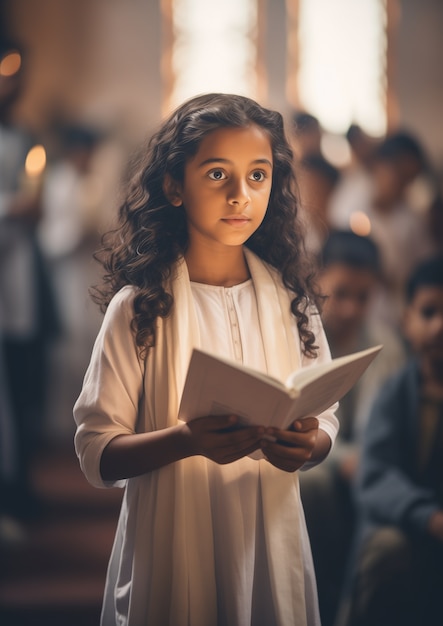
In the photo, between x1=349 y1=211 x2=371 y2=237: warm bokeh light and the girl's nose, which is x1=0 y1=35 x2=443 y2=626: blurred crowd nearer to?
x1=349 y1=211 x2=371 y2=237: warm bokeh light

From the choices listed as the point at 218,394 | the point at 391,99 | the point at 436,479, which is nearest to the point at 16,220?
the point at 436,479

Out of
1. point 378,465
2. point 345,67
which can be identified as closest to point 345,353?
point 378,465

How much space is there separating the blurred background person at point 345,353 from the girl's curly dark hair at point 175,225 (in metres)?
0.80

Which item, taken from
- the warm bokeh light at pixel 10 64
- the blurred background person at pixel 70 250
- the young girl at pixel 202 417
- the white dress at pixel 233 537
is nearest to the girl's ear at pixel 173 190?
the young girl at pixel 202 417

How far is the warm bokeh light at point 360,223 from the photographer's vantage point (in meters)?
3.03

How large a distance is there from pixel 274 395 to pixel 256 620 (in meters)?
0.42

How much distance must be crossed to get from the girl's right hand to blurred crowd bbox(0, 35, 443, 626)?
34 cm

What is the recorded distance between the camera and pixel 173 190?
1174 millimetres

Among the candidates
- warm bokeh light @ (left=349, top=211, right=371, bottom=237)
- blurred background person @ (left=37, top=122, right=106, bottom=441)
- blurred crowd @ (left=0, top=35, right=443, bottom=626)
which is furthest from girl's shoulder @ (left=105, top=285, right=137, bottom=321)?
blurred background person @ (left=37, top=122, right=106, bottom=441)

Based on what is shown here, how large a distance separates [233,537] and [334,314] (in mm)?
1397

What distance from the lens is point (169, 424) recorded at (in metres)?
1.14

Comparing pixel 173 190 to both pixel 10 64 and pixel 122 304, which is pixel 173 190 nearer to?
Result: pixel 122 304

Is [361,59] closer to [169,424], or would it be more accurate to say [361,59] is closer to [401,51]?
[401,51]

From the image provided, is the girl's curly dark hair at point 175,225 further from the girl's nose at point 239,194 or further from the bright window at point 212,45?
the bright window at point 212,45
